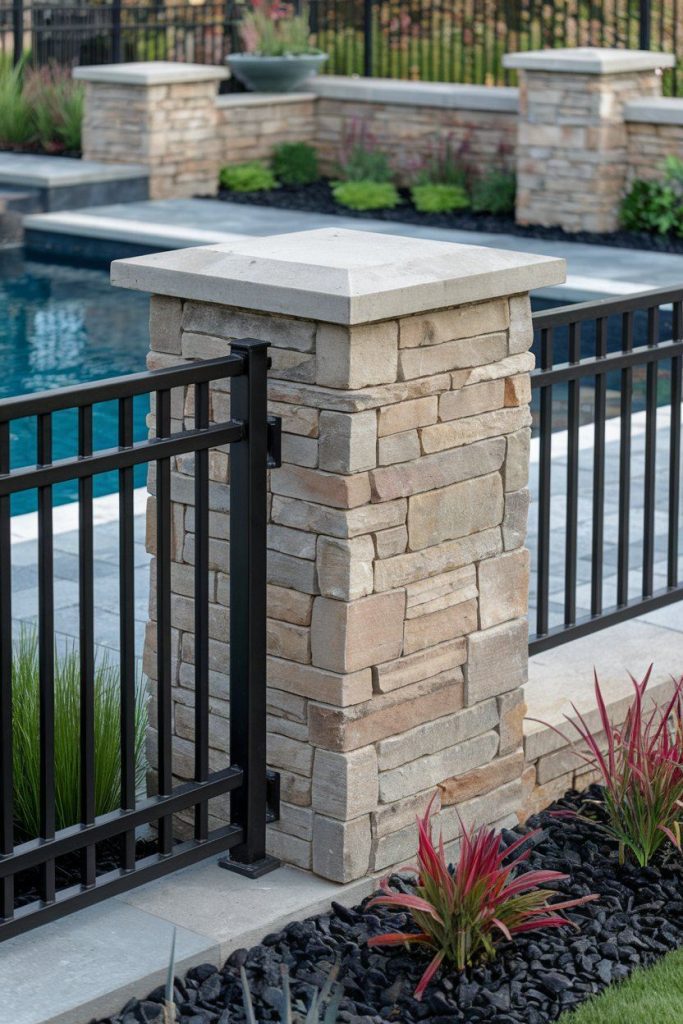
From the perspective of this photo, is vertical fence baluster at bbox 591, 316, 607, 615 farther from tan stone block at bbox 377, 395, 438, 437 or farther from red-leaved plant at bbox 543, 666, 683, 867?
tan stone block at bbox 377, 395, 438, 437

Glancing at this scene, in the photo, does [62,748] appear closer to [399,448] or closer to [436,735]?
[436,735]

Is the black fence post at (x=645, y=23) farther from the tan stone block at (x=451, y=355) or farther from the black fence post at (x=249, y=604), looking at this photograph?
the black fence post at (x=249, y=604)

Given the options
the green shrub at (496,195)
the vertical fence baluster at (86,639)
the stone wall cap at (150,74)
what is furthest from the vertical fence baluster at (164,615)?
the stone wall cap at (150,74)

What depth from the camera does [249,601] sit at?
142 inches

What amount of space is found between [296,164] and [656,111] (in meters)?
4.35

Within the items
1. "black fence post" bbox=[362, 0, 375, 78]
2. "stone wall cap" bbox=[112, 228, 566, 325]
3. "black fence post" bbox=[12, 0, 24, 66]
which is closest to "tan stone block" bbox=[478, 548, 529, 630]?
"stone wall cap" bbox=[112, 228, 566, 325]

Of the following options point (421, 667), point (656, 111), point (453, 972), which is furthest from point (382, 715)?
point (656, 111)

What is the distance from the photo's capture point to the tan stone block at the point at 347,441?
3488mm

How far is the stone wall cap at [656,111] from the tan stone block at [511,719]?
38.2 ft

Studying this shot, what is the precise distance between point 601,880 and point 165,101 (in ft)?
46.4

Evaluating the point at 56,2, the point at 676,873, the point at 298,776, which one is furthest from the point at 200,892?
the point at 56,2

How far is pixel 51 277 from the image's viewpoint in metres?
14.3

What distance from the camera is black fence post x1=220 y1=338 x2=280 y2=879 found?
11.6 feet

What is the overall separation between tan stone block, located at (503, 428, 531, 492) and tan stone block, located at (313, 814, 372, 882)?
861mm
